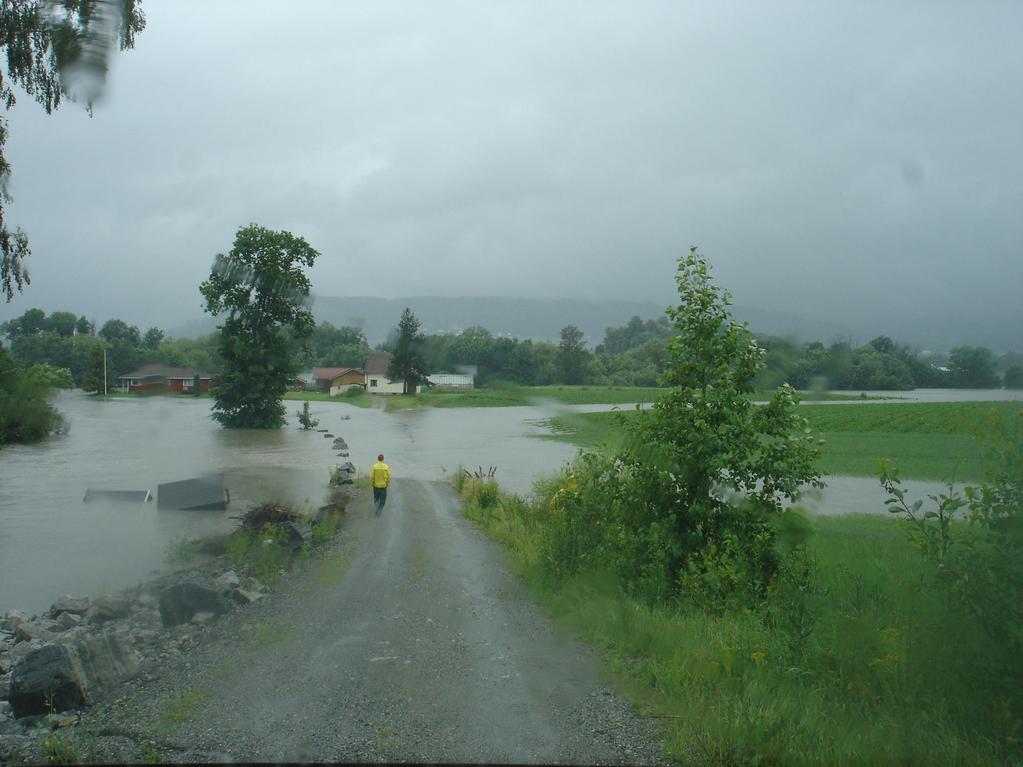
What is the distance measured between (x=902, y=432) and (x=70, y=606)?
40.4 ft

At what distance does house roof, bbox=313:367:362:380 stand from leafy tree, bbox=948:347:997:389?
129ft

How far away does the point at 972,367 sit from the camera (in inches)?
233

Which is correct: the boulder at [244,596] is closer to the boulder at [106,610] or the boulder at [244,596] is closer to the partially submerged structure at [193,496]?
the boulder at [106,610]

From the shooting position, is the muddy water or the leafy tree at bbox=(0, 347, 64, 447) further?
the leafy tree at bbox=(0, 347, 64, 447)

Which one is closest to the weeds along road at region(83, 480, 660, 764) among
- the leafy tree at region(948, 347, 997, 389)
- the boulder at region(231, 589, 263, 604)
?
the boulder at region(231, 589, 263, 604)

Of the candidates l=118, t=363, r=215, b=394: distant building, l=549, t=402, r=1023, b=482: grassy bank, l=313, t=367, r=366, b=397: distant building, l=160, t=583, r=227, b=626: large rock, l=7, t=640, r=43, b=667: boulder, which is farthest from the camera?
l=313, t=367, r=366, b=397: distant building

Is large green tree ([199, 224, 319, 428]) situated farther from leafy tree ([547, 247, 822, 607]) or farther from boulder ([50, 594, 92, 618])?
leafy tree ([547, 247, 822, 607])

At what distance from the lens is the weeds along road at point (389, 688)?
167 inches

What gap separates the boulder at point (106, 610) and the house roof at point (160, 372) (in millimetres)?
12518

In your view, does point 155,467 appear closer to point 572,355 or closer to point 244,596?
point 244,596

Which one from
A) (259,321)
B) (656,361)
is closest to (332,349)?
(259,321)

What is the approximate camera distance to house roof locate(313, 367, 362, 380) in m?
45.2

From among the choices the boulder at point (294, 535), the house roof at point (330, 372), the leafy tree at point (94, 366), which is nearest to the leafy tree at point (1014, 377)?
the boulder at point (294, 535)

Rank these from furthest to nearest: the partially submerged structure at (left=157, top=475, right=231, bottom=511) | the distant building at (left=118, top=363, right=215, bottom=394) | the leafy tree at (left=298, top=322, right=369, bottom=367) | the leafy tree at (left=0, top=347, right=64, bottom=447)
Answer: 1. the leafy tree at (left=298, top=322, right=369, bottom=367)
2. the leafy tree at (left=0, top=347, right=64, bottom=447)
3. the distant building at (left=118, top=363, right=215, bottom=394)
4. the partially submerged structure at (left=157, top=475, right=231, bottom=511)
